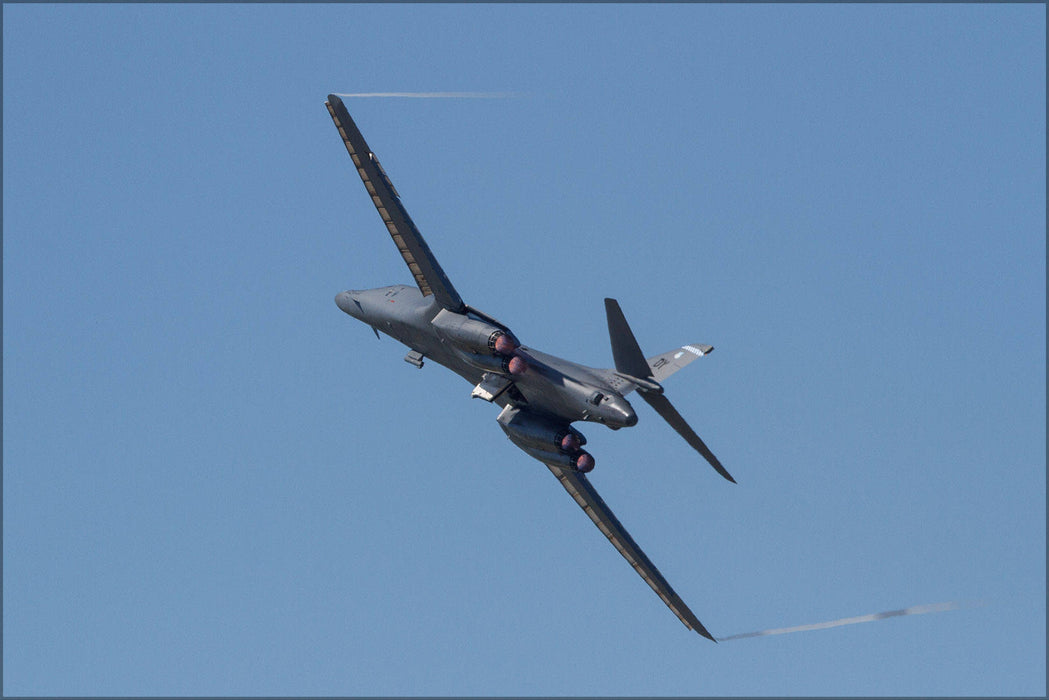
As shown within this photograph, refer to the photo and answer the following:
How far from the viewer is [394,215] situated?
198 ft

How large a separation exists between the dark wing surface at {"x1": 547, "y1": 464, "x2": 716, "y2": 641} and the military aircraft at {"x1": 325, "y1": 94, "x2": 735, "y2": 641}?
836 cm

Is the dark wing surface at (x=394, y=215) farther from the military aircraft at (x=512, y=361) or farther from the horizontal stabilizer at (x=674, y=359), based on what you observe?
the horizontal stabilizer at (x=674, y=359)

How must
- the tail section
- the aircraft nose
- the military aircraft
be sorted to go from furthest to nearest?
1. the aircraft nose
2. the military aircraft
3. the tail section

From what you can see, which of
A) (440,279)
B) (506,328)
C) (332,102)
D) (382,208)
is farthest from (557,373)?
(332,102)

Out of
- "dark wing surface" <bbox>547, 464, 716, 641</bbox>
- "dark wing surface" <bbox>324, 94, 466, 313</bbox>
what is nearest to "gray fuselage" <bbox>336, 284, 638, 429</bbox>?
"dark wing surface" <bbox>324, 94, 466, 313</bbox>

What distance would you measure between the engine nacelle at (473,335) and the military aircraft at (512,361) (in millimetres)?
43

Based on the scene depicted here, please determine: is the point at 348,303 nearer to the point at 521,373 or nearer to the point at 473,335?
the point at 473,335

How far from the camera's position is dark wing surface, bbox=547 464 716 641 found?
69812 mm

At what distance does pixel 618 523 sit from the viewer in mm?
70375

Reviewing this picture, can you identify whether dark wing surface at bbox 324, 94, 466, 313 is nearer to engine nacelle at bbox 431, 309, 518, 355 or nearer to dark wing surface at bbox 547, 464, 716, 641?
engine nacelle at bbox 431, 309, 518, 355

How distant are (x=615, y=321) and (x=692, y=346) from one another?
17.3 ft

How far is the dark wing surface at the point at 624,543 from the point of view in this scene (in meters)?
69.8

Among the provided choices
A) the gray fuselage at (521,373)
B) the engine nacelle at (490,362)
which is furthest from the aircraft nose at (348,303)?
the engine nacelle at (490,362)

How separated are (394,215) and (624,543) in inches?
843
